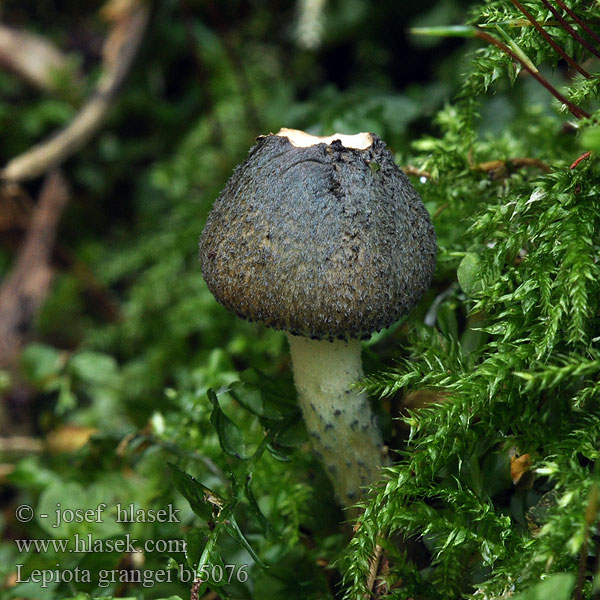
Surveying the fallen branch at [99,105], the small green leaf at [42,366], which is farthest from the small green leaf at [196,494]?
the fallen branch at [99,105]

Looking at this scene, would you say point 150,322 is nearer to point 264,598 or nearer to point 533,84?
point 264,598

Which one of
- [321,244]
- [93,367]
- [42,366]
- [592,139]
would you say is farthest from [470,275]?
[42,366]

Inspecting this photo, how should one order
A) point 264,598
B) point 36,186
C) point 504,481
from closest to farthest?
point 504,481, point 264,598, point 36,186

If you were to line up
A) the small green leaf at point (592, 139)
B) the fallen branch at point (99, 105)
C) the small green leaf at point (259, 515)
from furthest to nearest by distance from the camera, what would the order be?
1. the fallen branch at point (99, 105)
2. the small green leaf at point (259, 515)
3. the small green leaf at point (592, 139)

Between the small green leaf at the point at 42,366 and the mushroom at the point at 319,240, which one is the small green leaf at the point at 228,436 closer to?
the mushroom at the point at 319,240

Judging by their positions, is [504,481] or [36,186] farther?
[36,186]

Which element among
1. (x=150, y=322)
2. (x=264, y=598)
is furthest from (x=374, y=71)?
(x=264, y=598)

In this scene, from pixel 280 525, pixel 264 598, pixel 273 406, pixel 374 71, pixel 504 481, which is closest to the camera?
pixel 504 481

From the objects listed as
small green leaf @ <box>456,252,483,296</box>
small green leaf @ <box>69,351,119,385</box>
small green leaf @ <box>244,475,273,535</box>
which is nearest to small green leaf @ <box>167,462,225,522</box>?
small green leaf @ <box>244,475,273,535</box>
